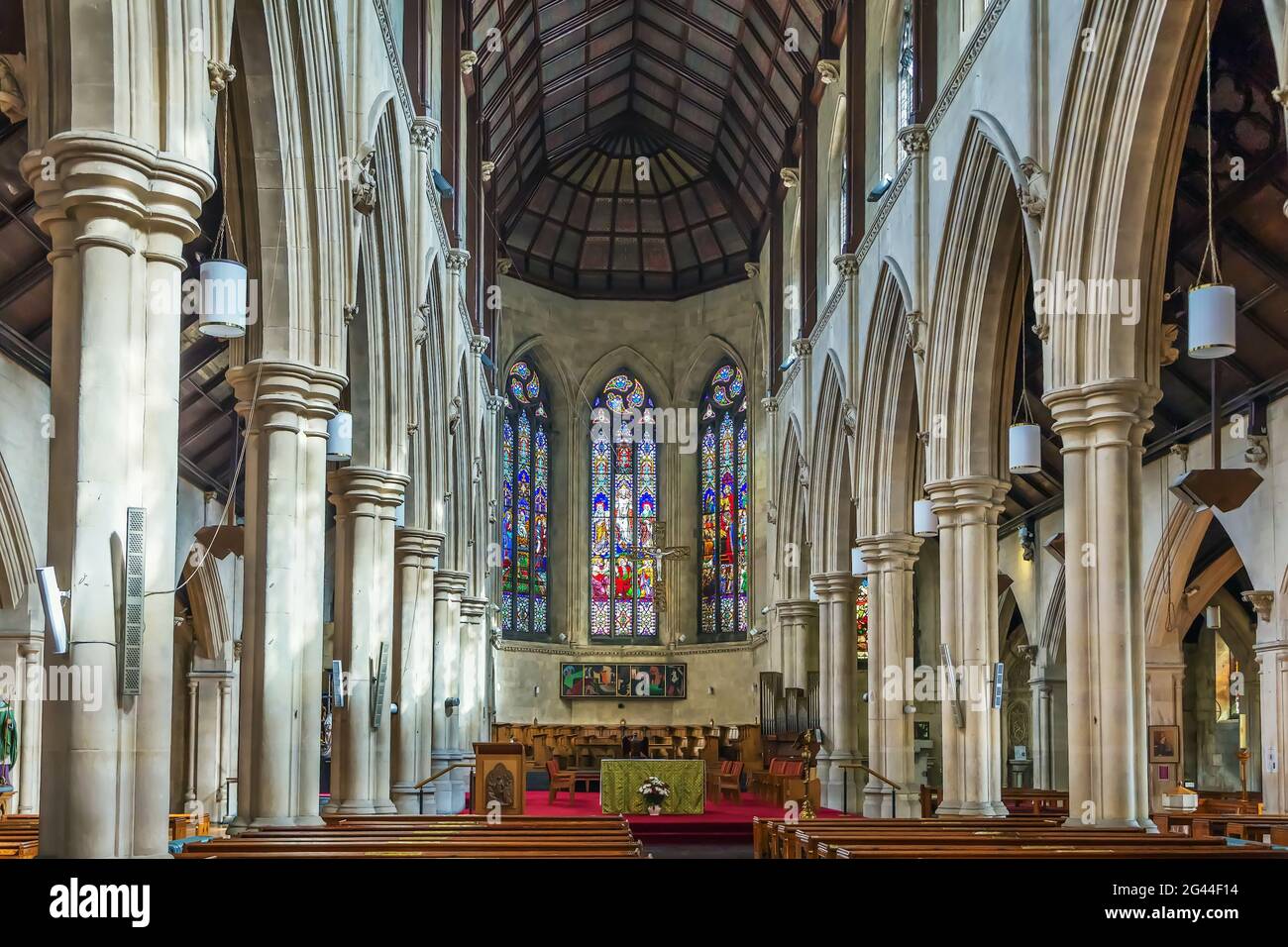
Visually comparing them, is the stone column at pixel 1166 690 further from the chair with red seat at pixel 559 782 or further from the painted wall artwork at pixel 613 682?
the painted wall artwork at pixel 613 682

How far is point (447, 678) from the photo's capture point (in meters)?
21.5

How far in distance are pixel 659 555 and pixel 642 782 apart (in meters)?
14.7

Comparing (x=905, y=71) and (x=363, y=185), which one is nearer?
(x=363, y=185)

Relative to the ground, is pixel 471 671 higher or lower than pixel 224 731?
higher

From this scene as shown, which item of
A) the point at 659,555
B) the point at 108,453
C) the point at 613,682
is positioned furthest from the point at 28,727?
the point at 659,555

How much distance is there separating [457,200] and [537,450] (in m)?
14.8

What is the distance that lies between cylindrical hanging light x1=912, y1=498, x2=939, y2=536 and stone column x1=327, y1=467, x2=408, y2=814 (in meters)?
6.18

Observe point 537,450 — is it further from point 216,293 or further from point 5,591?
point 216,293

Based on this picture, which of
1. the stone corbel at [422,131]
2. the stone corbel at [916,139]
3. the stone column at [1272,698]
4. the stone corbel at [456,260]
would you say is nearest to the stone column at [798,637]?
the stone corbel at [456,260]

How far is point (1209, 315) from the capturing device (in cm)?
974

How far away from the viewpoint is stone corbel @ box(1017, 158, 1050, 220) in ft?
40.4

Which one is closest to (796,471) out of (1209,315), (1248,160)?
(1248,160)

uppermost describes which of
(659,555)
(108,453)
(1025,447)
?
(1025,447)

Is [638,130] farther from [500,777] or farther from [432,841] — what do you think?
[432,841]
